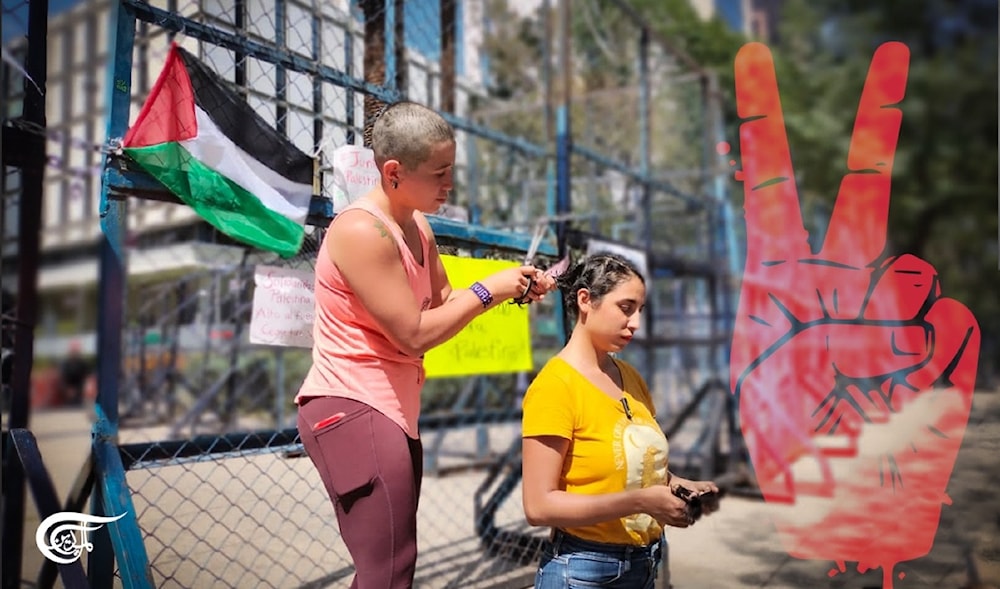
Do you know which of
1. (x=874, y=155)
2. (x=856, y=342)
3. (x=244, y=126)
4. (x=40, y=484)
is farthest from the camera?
(x=856, y=342)

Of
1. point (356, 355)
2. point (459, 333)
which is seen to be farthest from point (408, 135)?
point (459, 333)

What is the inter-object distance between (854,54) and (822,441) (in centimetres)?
284

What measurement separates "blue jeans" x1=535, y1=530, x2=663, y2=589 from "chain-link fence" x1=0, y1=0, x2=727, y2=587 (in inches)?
44.4

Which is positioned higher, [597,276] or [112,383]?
[597,276]

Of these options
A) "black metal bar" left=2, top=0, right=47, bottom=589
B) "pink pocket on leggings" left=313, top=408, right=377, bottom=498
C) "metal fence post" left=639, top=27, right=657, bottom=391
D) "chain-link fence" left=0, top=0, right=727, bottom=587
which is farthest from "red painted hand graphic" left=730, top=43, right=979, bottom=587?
"black metal bar" left=2, top=0, right=47, bottom=589

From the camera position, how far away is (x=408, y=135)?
5.58 feet

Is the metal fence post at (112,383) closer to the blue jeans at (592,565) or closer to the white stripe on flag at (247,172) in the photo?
the white stripe on flag at (247,172)

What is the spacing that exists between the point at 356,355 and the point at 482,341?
1.56m

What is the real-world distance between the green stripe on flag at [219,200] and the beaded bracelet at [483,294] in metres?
0.92

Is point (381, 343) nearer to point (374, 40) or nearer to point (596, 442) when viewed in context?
point (596, 442)

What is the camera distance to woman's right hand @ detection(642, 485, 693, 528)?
1542 millimetres

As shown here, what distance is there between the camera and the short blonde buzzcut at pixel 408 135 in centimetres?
170

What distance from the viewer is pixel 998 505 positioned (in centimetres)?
305

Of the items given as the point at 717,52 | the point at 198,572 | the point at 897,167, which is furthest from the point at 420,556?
the point at 717,52
